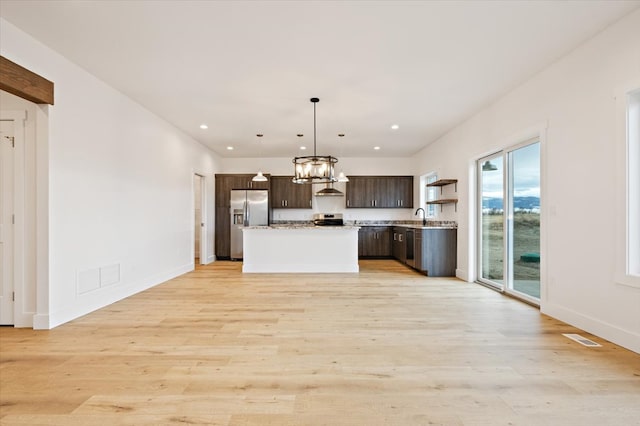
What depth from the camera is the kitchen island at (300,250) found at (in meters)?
6.27

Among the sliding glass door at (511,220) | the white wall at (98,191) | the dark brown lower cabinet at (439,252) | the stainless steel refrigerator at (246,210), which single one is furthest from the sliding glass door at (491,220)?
the white wall at (98,191)

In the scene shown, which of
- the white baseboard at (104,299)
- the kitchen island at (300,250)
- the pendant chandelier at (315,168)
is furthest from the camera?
the kitchen island at (300,250)

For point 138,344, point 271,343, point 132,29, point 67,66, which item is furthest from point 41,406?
point 67,66

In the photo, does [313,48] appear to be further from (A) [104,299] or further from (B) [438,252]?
(B) [438,252]

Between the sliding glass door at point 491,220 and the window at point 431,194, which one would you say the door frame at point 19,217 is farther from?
the window at point 431,194

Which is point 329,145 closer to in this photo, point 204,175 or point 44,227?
point 204,175

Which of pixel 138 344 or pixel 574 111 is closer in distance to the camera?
pixel 138 344

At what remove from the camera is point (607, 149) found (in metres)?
2.77

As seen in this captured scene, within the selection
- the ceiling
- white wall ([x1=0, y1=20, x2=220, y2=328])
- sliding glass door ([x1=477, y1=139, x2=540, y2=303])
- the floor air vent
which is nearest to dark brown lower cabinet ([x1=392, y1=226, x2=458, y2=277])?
sliding glass door ([x1=477, y1=139, x2=540, y2=303])

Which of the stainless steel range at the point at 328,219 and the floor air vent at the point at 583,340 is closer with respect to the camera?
the floor air vent at the point at 583,340

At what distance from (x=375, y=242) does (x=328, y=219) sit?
1485 mm

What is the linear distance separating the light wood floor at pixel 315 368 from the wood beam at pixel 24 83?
2.28 metres

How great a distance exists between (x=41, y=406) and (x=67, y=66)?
10.8 feet

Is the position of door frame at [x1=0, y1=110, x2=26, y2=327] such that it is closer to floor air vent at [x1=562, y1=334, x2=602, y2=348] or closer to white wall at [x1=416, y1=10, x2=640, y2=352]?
floor air vent at [x1=562, y1=334, x2=602, y2=348]
